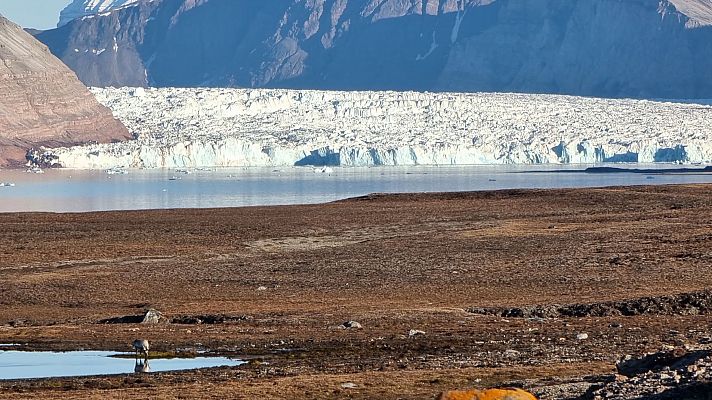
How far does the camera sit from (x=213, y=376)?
469 inches

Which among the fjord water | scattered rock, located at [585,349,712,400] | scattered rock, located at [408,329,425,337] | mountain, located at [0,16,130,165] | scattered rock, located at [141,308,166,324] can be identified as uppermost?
mountain, located at [0,16,130,165]

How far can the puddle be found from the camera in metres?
12.7

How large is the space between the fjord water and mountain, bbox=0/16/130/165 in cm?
1023

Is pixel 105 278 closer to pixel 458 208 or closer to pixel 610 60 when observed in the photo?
pixel 458 208

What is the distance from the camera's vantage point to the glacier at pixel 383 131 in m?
86.3

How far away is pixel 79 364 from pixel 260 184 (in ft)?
179

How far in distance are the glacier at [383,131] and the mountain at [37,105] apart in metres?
2.69

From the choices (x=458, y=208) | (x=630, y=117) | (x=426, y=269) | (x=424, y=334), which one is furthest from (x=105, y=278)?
(x=630, y=117)

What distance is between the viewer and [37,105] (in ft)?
357

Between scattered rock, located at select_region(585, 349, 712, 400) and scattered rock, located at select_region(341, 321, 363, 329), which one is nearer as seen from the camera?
scattered rock, located at select_region(585, 349, 712, 400)

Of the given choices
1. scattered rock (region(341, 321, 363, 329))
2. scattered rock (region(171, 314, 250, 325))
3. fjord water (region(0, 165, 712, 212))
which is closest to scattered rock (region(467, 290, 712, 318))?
scattered rock (region(341, 321, 363, 329))

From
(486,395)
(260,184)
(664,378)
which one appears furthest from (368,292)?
(260,184)

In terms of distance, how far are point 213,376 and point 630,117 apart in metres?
84.1

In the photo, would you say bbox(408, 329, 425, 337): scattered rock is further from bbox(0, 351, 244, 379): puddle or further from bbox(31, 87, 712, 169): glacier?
bbox(31, 87, 712, 169): glacier
